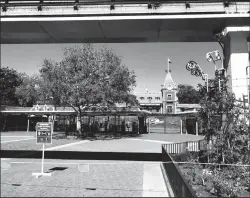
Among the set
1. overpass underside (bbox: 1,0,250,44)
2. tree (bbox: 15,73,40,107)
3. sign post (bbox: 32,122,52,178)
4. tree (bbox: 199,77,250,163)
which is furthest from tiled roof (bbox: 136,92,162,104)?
overpass underside (bbox: 1,0,250,44)

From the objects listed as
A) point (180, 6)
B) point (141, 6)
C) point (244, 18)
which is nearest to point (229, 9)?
point (244, 18)

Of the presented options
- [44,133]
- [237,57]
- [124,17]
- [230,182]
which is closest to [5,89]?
[44,133]

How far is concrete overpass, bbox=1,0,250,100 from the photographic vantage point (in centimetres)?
398

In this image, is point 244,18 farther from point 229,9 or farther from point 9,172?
point 9,172

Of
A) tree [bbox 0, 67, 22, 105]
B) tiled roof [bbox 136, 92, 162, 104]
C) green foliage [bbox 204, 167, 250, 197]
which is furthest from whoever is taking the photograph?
tiled roof [bbox 136, 92, 162, 104]

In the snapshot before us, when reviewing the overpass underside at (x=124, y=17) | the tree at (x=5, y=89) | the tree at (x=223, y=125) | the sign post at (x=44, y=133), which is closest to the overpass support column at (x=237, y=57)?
the overpass underside at (x=124, y=17)

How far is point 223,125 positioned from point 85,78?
58.6ft

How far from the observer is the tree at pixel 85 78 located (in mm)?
22219

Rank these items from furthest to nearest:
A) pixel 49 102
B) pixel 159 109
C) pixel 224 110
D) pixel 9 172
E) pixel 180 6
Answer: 1. pixel 159 109
2. pixel 49 102
3. pixel 224 110
4. pixel 180 6
5. pixel 9 172

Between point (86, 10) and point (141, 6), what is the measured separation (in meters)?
0.93

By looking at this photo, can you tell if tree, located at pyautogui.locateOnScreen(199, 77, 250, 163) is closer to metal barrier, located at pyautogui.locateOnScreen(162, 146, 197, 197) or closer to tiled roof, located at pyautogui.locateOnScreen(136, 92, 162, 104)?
metal barrier, located at pyautogui.locateOnScreen(162, 146, 197, 197)

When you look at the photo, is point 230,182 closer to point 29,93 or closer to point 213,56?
point 213,56

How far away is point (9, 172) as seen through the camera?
7.80 ft

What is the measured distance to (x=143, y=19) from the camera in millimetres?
4070
